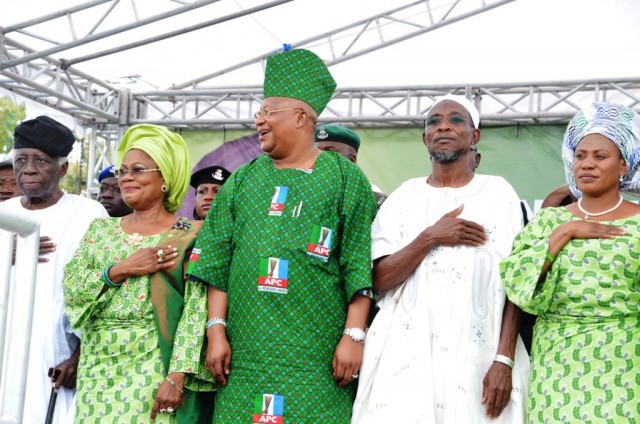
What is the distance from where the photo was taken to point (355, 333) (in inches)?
139

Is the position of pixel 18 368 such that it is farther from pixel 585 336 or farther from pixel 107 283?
pixel 585 336

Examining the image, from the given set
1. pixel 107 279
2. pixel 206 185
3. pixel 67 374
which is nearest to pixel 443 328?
pixel 107 279

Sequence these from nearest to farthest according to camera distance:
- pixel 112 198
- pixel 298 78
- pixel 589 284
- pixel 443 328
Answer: pixel 589 284 → pixel 443 328 → pixel 298 78 → pixel 112 198

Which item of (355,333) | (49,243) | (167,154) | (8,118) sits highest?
(8,118)

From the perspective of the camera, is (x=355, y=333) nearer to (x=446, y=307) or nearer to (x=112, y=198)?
(x=446, y=307)

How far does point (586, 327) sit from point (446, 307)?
1.81 feet

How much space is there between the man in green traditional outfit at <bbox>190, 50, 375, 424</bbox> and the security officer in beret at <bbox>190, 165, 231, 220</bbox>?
166 cm

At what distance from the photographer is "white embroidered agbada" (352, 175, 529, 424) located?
338 centimetres

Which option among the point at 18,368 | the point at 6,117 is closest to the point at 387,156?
the point at 6,117

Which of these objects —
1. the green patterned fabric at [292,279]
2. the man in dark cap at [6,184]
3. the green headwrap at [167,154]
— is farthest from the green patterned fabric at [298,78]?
the man in dark cap at [6,184]

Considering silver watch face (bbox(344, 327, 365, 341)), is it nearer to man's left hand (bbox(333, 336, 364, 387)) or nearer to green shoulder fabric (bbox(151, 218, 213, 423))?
man's left hand (bbox(333, 336, 364, 387))

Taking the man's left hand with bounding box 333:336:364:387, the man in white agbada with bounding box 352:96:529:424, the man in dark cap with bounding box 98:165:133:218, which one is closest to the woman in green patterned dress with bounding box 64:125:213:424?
the man's left hand with bounding box 333:336:364:387

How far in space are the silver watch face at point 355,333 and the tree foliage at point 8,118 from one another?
249 inches

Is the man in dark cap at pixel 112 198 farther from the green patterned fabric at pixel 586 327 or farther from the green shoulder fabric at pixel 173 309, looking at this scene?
the green patterned fabric at pixel 586 327
